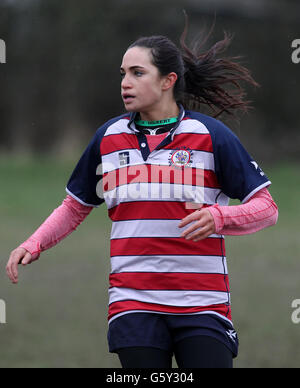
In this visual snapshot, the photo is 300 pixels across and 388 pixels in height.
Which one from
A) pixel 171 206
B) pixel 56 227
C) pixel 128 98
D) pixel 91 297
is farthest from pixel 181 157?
pixel 91 297

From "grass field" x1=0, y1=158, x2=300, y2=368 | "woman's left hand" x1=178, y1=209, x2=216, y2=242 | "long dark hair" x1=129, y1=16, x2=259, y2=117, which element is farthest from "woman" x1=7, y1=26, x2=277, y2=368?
"grass field" x1=0, y1=158, x2=300, y2=368

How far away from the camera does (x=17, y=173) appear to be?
22109 millimetres

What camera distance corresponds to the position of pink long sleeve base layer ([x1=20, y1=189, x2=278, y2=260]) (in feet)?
10.2

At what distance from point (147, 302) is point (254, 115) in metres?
20.9

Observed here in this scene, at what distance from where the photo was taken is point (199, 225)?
297 centimetres

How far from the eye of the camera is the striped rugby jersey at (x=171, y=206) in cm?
319

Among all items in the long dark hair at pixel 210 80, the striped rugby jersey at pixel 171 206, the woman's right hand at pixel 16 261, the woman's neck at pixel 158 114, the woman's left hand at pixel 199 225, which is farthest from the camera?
the long dark hair at pixel 210 80

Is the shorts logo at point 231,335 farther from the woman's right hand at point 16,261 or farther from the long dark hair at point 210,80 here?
the long dark hair at point 210,80

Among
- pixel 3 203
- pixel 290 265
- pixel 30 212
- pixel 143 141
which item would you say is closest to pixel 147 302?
pixel 143 141

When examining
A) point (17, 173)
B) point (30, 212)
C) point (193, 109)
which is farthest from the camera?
point (17, 173)

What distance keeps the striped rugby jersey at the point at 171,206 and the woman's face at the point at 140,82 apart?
0.43 feet

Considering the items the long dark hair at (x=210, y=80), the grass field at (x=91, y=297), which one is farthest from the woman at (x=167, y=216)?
the grass field at (x=91, y=297)

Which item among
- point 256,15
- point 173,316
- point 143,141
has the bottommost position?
point 173,316
